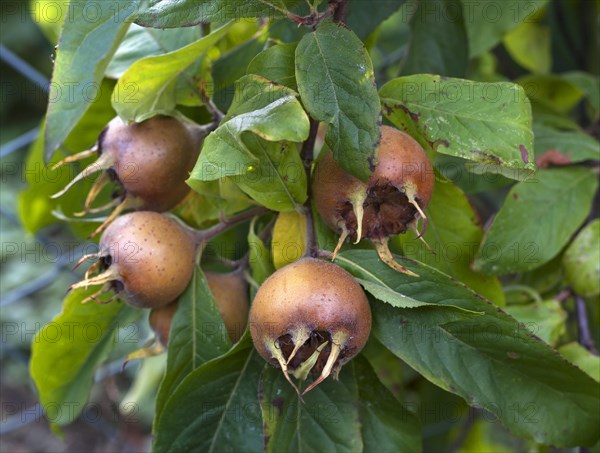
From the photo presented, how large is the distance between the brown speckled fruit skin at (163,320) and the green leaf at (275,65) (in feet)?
1.22

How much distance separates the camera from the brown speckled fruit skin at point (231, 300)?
1.10 metres

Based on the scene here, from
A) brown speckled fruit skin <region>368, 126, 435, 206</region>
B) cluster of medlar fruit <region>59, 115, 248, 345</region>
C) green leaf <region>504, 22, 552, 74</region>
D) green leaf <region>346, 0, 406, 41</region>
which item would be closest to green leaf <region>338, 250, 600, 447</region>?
brown speckled fruit skin <region>368, 126, 435, 206</region>

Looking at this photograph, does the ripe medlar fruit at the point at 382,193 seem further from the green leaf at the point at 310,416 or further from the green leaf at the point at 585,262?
the green leaf at the point at 585,262

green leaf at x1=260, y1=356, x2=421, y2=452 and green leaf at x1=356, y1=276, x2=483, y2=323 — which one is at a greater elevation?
green leaf at x1=356, y1=276, x2=483, y2=323

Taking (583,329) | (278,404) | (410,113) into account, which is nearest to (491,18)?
(410,113)

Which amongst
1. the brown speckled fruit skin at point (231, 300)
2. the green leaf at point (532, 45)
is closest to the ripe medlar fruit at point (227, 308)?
the brown speckled fruit skin at point (231, 300)

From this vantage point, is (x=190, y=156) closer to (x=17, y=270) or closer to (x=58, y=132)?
(x=58, y=132)

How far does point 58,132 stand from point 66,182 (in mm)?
586

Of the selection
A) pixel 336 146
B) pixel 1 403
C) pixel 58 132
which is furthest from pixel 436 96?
pixel 1 403

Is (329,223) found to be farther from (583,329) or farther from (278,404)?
(583,329)

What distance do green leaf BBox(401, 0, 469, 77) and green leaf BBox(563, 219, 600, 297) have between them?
382 millimetres

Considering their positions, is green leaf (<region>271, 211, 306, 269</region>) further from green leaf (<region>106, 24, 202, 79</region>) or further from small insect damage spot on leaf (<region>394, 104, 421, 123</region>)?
green leaf (<region>106, 24, 202, 79</region>)

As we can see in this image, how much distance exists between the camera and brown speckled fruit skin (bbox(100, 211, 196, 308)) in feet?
3.27

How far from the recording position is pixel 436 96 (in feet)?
3.25
